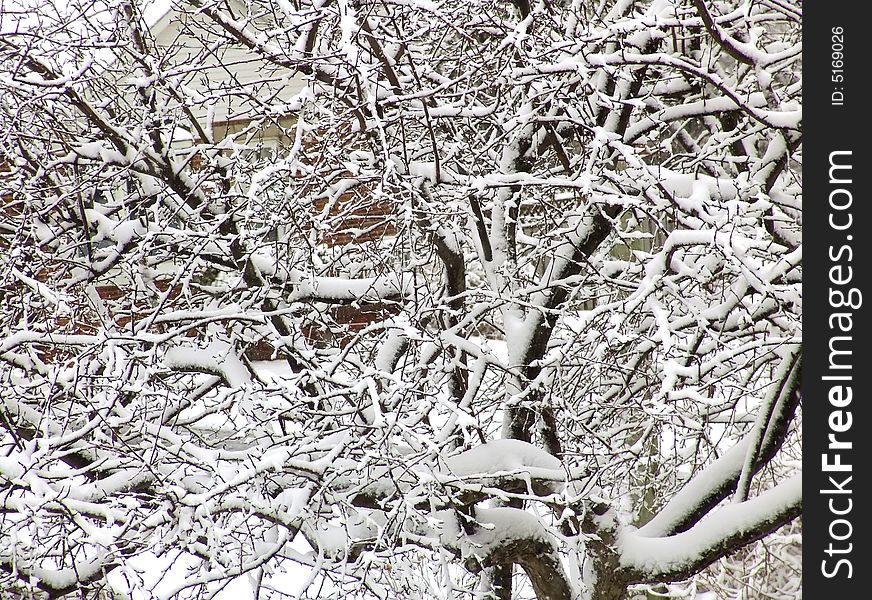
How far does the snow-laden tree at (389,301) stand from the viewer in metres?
4.18

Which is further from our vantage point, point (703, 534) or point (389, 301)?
point (389, 301)

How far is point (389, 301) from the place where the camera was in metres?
5.05

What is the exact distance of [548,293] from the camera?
207 inches

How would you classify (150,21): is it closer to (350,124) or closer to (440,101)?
(350,124)
